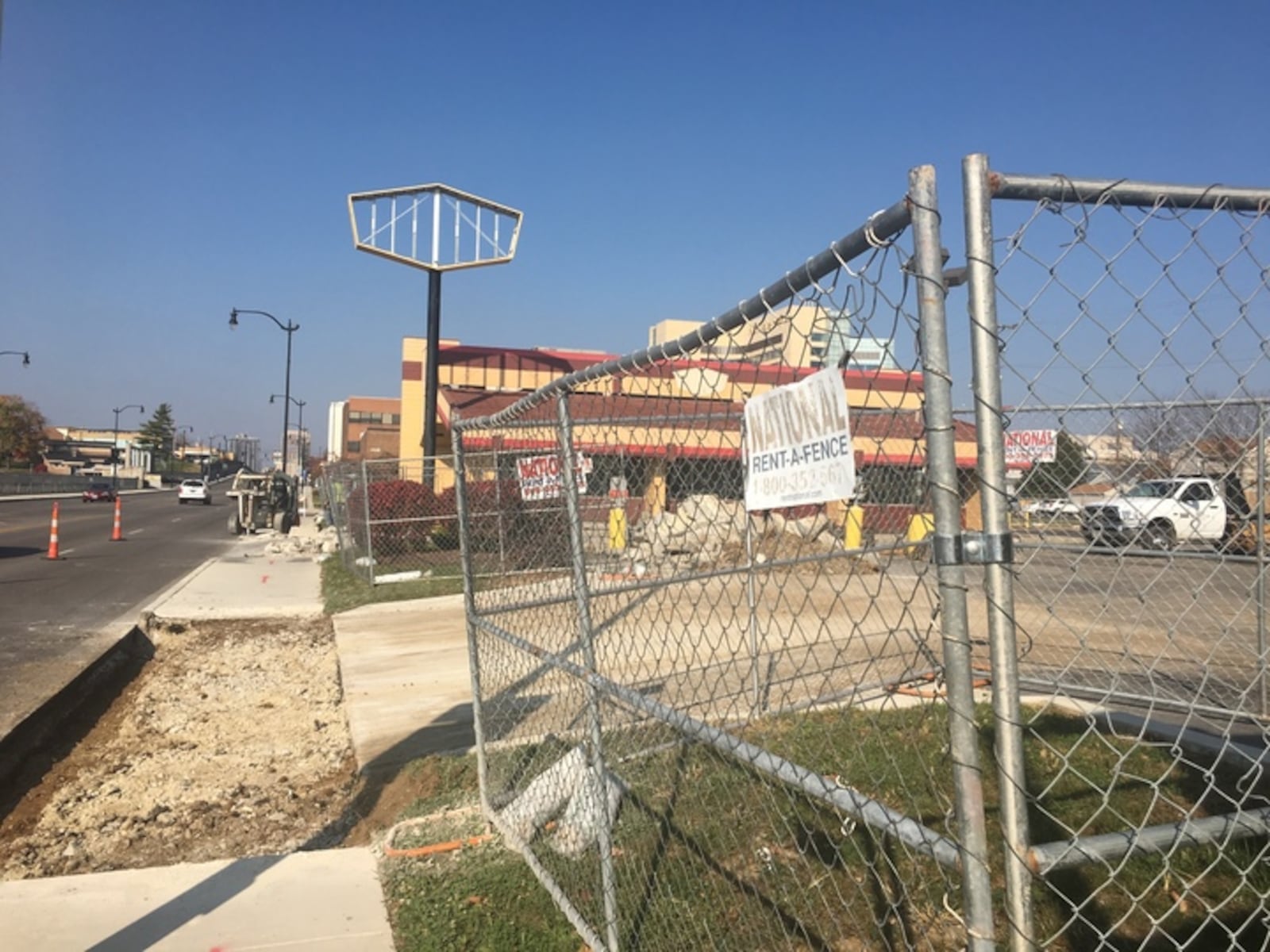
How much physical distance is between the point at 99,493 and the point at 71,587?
4715 cm

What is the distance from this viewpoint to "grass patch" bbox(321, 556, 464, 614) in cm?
1316

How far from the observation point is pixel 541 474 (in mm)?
4328

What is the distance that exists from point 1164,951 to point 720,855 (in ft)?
5.28

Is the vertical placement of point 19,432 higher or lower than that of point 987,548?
higher

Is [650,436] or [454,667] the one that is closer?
[650,436]

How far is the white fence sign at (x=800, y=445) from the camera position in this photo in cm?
177

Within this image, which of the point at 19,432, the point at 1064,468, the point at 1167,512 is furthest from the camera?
the point at 19,432

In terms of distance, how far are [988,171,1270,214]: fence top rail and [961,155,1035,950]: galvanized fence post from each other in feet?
0.39

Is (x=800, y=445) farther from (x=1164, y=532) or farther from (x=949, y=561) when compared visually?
(x=1164, y=532)

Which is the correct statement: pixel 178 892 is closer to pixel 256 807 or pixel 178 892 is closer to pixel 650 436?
pixel 256 807

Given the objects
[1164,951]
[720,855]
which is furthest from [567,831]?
[1164,951]

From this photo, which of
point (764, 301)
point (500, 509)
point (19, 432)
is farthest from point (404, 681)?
point (19, 432)

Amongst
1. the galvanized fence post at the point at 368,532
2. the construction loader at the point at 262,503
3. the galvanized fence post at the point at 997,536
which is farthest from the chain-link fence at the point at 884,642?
the construction loader at the point at 262,503

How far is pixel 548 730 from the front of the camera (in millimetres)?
5676
